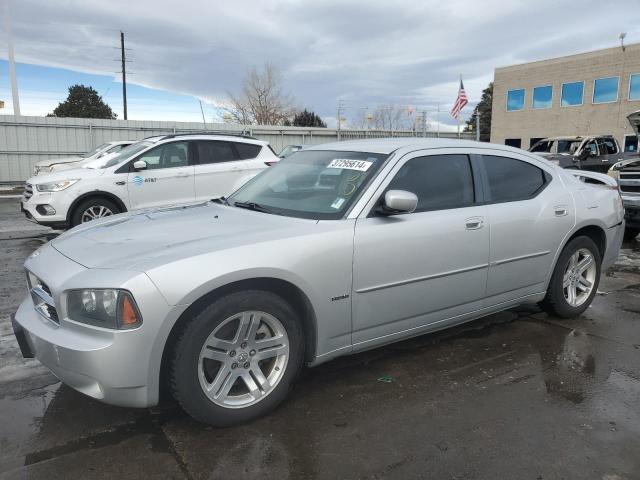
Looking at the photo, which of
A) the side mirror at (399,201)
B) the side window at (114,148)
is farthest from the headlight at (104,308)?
the side window at (114,148)

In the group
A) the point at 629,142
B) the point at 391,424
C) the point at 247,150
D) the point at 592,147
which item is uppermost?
the point at 629,142

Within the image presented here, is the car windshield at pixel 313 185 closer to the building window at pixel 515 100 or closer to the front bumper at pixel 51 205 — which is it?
the front bumper at pixel 51 205

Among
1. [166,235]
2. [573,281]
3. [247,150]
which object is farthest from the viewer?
[247,150]

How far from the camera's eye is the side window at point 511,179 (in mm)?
4066

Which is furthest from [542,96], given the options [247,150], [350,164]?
[350,164]

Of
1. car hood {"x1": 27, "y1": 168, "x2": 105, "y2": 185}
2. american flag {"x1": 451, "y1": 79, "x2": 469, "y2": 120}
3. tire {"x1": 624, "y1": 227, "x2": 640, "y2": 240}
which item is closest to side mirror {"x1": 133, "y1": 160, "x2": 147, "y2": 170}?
car hood {"x1": 27, "y1": 168, "x2": 105, "y2": 185}

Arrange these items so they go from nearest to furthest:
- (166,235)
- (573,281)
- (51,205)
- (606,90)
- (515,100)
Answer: (166,235) → (573,281) → (51,205) → (606,90) → (515,100)

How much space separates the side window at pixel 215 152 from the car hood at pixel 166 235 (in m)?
5.15

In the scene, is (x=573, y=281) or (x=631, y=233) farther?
(x=631, y=233)

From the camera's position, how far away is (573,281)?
4.72 meters

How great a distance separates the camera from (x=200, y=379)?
8.93 ft

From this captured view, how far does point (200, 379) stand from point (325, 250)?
99cm

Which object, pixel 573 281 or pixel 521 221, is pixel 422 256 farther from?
pixel 573 281

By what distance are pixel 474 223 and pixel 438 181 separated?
397 millimetres
